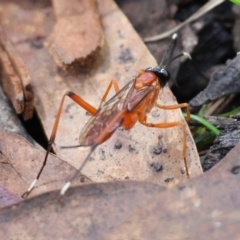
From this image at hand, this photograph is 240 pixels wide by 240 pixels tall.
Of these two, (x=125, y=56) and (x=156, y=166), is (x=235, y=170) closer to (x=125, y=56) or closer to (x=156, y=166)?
(x=156, y=166)

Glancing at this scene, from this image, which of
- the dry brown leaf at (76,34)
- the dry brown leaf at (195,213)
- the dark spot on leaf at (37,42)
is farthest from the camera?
the dark spot on leaf at (37,42)

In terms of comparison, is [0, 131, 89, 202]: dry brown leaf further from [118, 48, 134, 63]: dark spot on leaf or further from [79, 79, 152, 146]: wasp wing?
[118, 48, 134, 63]: dark spot on leaf

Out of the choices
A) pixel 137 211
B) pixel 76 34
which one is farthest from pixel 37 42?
pixel 137 211

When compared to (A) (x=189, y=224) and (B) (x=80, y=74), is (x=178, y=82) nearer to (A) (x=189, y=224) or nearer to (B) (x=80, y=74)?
(B) (x=80, y=74)

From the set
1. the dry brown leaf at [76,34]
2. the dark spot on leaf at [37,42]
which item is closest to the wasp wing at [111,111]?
the dry brown leaf at [76,34]

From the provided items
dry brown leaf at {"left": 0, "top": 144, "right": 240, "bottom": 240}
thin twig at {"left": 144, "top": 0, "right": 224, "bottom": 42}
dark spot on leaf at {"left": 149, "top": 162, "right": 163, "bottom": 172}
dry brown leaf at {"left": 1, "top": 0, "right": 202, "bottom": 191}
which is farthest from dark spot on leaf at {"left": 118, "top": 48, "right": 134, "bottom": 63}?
dry brown leaf at {"left": 0, "top": 144, "right": 240, "bottom": 240}

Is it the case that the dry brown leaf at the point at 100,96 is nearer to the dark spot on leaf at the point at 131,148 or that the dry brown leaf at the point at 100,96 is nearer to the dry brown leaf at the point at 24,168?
the dark spot on leaf at the point at 131,148

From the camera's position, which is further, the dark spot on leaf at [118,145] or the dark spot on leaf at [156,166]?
the dark spot on leaf at [118,145]

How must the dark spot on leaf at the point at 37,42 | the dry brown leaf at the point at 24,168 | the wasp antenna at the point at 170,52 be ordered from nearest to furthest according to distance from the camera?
the dry brown leaf at the point at 24,168 < the dark spot on leaf at the point at 37,42 < the wasp antenna at the point at 170,52
